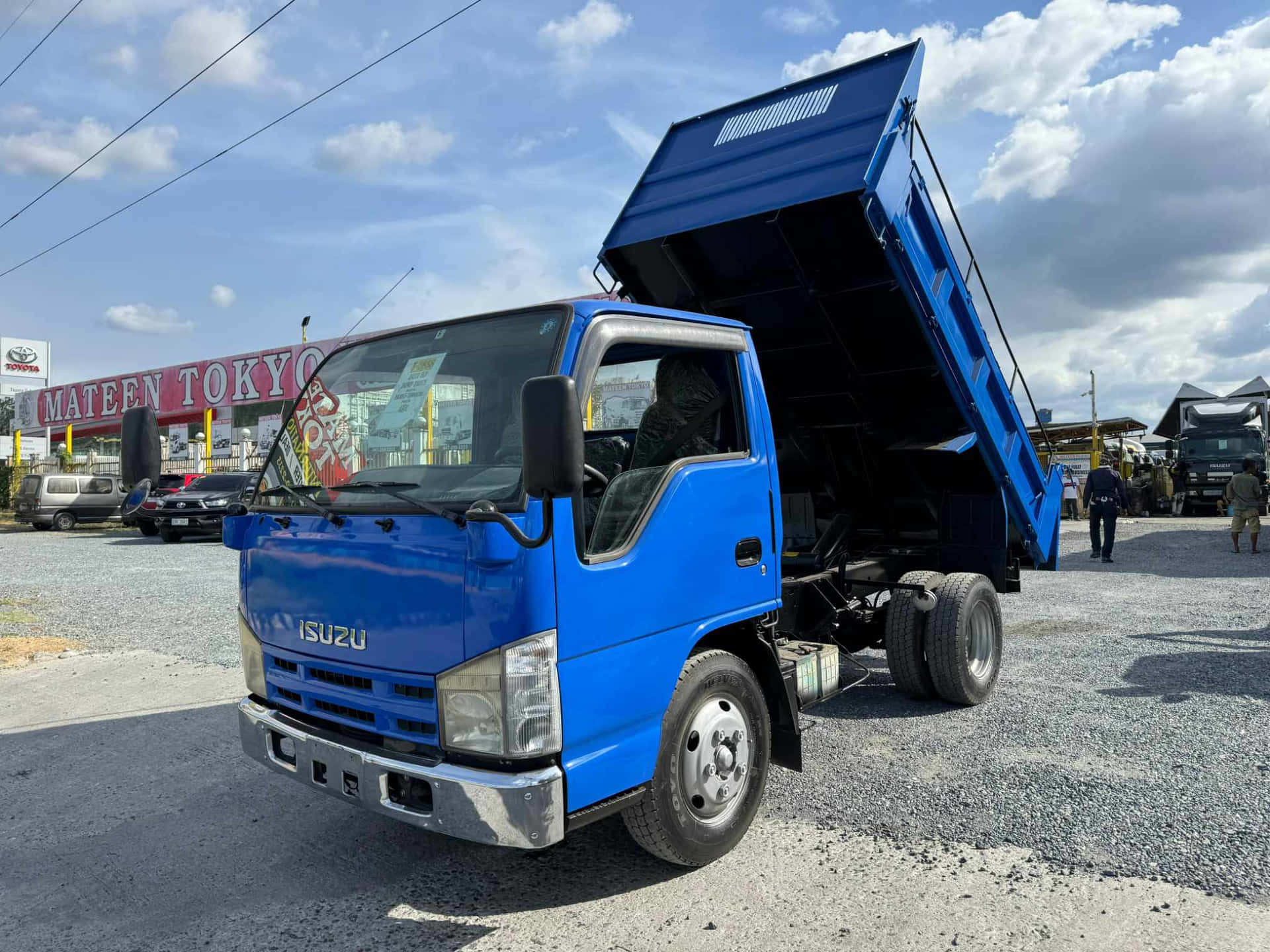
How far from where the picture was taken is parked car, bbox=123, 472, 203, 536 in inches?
810

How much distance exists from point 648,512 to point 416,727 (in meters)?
1.10

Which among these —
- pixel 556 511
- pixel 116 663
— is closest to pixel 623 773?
pixel 556 511

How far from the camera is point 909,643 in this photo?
5691 mm

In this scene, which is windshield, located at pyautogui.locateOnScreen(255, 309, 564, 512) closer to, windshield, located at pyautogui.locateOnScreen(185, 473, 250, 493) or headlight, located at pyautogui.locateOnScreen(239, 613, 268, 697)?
headlight, located at pyautogui.locateOnScreen(239, 613, 268, 697)

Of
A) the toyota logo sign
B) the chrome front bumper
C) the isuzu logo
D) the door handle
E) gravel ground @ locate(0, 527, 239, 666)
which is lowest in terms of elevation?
gravel ground @ locate(0, 527, 239, 666)

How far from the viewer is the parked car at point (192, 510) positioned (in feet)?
66.6

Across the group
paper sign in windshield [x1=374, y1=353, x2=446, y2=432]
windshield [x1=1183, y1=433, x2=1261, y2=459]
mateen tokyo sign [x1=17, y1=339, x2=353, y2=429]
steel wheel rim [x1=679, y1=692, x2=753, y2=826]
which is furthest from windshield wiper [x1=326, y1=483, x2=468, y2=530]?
windshield [x1=1183, y1=433, x2=1261, y2=459]

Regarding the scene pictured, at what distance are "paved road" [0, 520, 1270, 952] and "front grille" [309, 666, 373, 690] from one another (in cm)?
85

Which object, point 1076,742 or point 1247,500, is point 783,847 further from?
point 1247,500

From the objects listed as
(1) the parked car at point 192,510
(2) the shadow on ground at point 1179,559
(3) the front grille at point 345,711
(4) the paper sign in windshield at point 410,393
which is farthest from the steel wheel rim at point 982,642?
(1) the parked car at point 192,510

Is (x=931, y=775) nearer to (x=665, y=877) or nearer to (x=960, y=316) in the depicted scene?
(x=665, y=877)

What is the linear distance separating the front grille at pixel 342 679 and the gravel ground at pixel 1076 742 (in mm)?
2041

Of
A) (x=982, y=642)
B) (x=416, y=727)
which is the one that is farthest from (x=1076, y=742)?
(x=416, y=727)

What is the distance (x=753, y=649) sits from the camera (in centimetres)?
398
